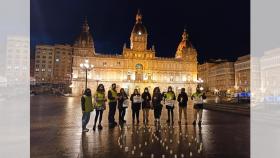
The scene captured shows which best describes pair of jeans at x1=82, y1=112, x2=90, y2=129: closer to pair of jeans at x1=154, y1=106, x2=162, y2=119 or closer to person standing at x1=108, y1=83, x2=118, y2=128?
person standing at x1=108, y1=83, x2=118, y2=128

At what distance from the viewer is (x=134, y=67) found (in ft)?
285

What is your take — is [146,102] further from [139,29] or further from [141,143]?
[139,29]

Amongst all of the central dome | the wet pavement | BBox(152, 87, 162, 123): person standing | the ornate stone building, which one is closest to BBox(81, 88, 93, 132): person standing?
the wet pavement

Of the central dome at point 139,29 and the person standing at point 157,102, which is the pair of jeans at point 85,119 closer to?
the person standing at point 157,102

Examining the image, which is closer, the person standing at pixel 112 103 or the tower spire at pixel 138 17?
the person standing at pixel 112 103

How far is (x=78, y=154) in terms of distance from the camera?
7.33 metres

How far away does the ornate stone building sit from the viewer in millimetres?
83188

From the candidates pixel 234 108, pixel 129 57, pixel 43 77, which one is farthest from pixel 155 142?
pixel 43 77

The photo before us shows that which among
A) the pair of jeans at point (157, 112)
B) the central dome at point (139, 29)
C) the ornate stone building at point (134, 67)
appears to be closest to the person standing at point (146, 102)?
the pair of jeans at point (157, 112)

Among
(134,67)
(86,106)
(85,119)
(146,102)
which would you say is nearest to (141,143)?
(85,119)

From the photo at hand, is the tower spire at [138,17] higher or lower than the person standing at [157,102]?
higher

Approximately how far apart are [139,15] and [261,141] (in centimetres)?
8727

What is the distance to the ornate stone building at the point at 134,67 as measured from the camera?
273 feet

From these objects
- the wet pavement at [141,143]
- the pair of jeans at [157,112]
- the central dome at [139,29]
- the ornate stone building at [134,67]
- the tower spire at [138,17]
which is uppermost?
the tower spire at [138,17]
